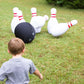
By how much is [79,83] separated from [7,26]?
131 inches

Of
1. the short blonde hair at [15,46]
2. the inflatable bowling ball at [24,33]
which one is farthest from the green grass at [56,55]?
the short blonde hair at [15,46]

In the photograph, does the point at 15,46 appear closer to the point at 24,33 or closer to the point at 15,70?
the point at 15,70

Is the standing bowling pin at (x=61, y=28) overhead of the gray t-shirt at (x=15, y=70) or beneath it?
beneath

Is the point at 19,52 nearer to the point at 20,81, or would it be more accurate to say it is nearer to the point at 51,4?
the point at 20,81

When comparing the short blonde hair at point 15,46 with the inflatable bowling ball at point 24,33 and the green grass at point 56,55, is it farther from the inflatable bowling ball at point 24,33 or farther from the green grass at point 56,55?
the inflatable bowling ball at point 24,33

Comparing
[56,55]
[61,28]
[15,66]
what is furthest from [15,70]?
[61,28]

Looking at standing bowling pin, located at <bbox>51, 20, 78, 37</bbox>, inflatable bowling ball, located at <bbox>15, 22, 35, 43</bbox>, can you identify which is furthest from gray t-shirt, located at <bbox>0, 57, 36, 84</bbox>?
standing bowling pin, located at <bbox>51, 20, 78, 37</bbox>

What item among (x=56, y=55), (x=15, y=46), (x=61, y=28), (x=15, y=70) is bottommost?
(x=56, y=55)

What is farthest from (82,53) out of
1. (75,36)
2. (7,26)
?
(7,26)

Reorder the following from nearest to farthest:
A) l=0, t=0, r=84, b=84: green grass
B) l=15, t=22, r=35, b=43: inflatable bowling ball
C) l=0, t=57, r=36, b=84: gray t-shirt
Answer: l=0, t=57, r=36, b=84: gray t-shirt → l=0, t=0, r=84, b=84: green grass → l=15, t=22, r=35, b=43: inflatable bowling ball

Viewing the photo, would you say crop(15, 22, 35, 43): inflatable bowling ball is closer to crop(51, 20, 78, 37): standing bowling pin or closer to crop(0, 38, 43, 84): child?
crop(51, 20, 78, 37): standing bowling pin

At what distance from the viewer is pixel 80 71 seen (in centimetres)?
288

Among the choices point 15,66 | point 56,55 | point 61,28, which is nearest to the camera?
point 15,66

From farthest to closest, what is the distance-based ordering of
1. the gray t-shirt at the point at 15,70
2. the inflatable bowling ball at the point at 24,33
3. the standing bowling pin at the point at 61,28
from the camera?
the standing bowling pin at the point at 61,28, the inflatable bowling ball at the point at 24,33, the gray t-shirt at the point at 15,70
